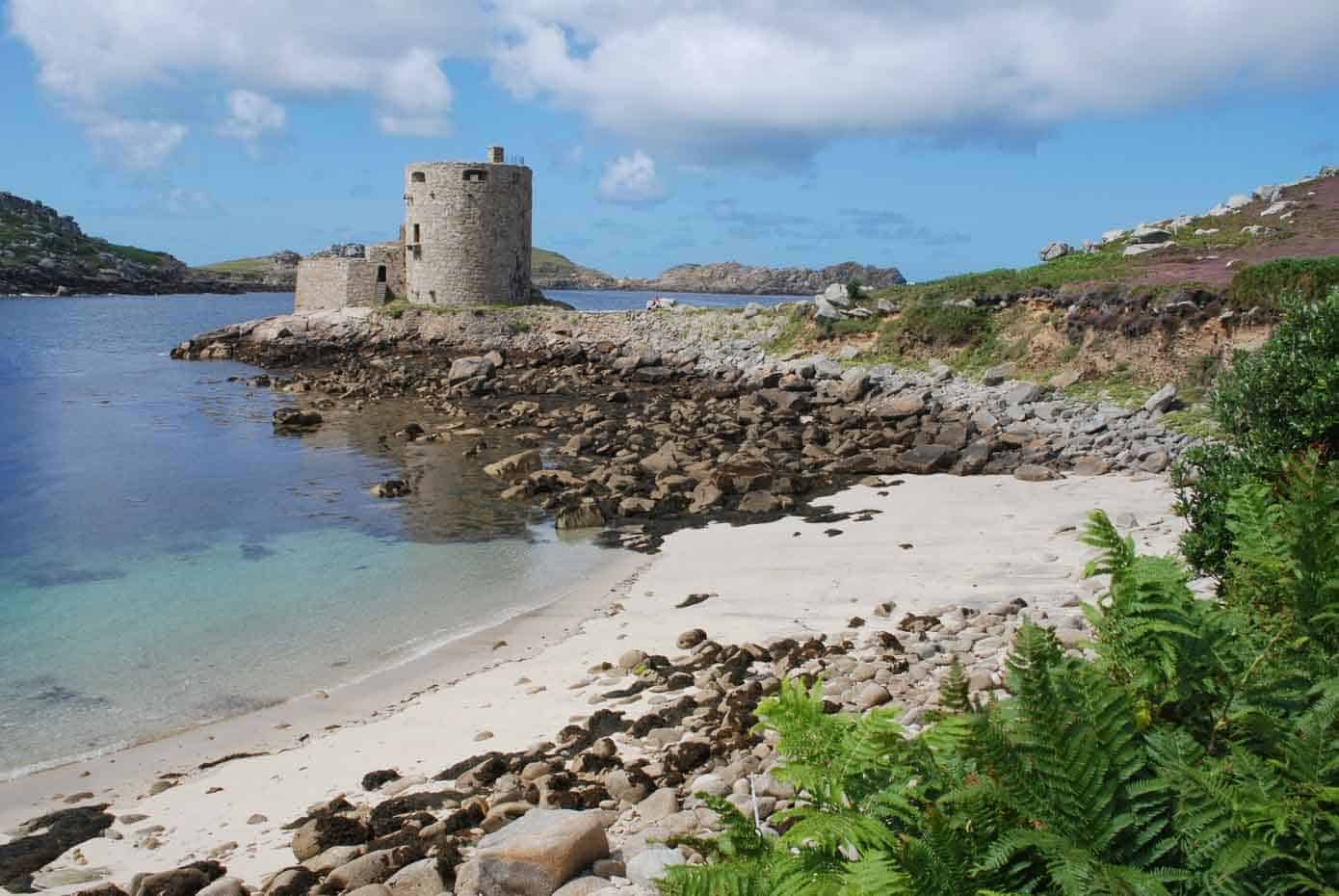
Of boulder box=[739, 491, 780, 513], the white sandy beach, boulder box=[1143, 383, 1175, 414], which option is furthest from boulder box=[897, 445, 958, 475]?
boulder box=[1143, 383, 1175, 414]

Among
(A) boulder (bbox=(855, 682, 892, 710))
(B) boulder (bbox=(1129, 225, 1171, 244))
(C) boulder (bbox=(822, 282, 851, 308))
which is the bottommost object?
(A) boulder (bbox=(855, 682, 892, 710))

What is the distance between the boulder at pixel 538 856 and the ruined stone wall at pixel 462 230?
4506 cm

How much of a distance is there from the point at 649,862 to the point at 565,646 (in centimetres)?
591

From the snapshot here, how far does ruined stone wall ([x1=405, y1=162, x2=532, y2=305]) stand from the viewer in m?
47.9

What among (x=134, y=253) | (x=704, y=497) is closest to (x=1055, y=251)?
(x=704, y=497)

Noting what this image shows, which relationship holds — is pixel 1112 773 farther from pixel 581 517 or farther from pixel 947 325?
pixel 947 325

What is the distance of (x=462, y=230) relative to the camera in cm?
4794

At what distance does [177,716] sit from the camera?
995 cm

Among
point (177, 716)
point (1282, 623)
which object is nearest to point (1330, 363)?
Answer: point (1282, 623)

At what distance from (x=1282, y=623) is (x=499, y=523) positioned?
1447 cm

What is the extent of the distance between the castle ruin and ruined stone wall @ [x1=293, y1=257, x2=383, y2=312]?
0.16 feet

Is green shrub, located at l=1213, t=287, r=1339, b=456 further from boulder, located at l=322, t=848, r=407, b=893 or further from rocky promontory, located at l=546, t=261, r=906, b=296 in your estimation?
rocky promontory, located at l=546, t=261, r=906, b=296

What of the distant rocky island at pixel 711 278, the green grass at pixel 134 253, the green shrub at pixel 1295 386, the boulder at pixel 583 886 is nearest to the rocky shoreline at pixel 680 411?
the green shrub at pixel 1295 386

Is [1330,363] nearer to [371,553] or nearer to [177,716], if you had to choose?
[177,716]
